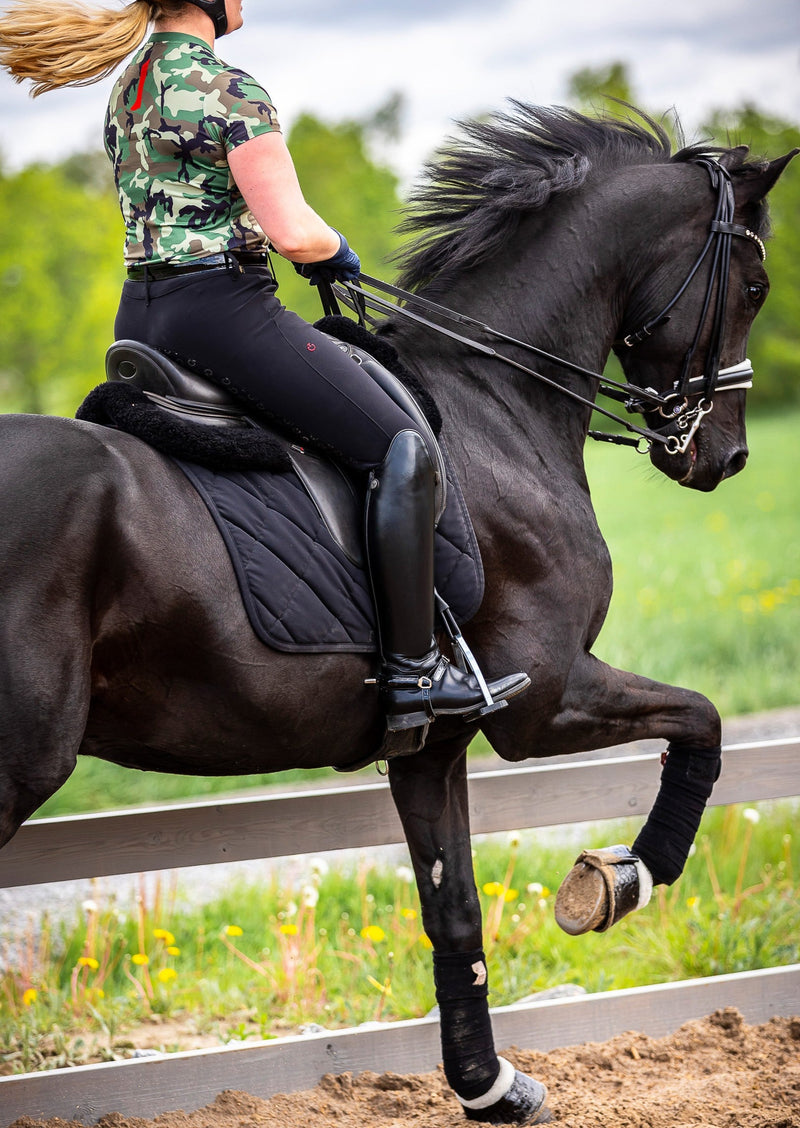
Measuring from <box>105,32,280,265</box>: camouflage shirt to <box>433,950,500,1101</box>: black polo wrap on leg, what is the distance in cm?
233

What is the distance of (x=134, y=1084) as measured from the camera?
3.47 metres

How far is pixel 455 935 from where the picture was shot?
3.53 metres

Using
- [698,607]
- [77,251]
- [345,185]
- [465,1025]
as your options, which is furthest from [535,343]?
[345,185]

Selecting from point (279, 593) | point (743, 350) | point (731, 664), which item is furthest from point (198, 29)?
point (731, 664)

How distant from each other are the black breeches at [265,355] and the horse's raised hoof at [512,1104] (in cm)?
204

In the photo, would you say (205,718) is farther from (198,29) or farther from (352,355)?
(198,29)

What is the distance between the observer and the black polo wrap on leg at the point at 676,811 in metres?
3.60

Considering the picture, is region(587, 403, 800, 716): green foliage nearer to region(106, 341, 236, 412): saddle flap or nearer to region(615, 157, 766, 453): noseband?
region(615, 157, 766, 453): noseband

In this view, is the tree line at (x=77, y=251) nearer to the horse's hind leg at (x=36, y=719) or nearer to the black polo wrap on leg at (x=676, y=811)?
the black polo wrap on leg at (x=676, y=811)

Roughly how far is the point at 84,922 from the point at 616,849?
103 inches

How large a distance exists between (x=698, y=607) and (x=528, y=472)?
11077mm

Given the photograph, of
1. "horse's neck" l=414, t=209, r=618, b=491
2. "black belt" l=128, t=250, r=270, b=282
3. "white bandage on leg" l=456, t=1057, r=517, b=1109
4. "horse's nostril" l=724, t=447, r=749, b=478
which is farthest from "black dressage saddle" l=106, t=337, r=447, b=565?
"white bandage on leg" l=456, t=1057, r=517, b=1109

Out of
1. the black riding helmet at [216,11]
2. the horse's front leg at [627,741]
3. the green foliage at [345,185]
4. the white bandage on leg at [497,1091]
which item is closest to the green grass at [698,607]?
the horse's front leg at [627,741]

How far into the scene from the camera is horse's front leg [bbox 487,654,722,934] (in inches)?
132
